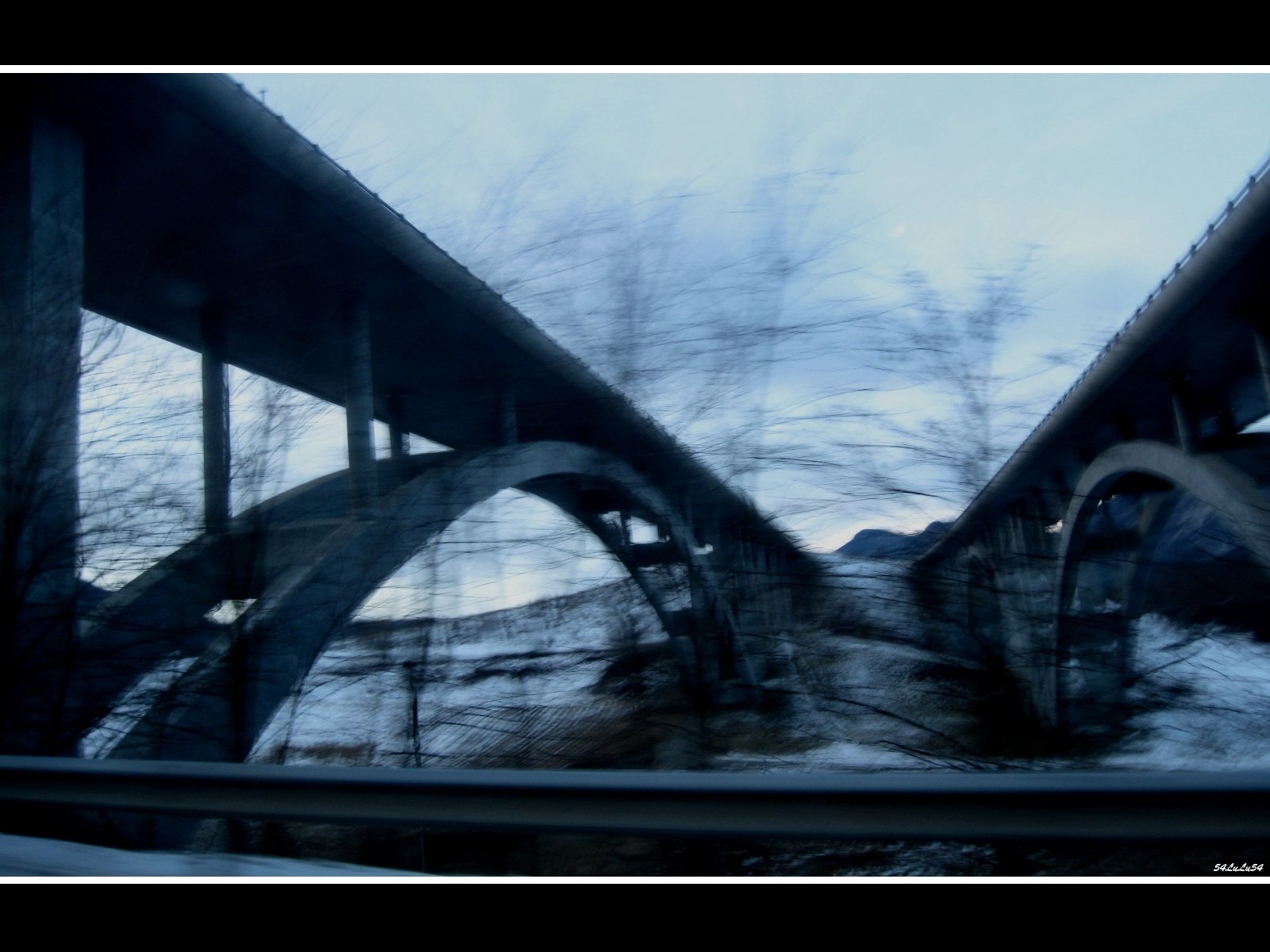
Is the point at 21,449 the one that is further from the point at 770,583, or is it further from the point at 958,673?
the point at 958,673

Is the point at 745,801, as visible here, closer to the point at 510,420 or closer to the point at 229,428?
the point at 510,420

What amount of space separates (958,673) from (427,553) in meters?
2.57

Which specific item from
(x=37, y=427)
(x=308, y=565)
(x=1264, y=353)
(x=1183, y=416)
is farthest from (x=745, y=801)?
(x=37, y=427)

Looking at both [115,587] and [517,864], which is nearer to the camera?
[517,864]

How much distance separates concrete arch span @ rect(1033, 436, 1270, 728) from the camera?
3.51 meters

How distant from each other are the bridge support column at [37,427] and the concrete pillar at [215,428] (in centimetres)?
83

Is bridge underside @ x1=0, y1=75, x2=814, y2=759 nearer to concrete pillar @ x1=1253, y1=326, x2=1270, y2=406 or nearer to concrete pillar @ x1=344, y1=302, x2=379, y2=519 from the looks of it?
concrete pillar @ x1=344, y1=302, x2=379, y2=519

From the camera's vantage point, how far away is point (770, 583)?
4.03 metres

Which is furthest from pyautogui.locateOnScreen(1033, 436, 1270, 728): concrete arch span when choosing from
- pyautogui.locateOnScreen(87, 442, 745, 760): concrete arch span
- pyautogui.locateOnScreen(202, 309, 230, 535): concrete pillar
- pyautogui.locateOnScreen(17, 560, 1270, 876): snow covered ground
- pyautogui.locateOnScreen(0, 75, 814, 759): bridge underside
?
pyautogui.locateOnScreen(202, 309, 230, 535): concrete pillar

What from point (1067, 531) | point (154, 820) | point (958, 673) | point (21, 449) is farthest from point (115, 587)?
point (1067, 531)

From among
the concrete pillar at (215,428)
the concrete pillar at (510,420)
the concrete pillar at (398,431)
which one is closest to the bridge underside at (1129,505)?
the concrete pillar at (510,420)

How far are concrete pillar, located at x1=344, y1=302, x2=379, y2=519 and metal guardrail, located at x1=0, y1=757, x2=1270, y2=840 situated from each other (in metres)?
2.04

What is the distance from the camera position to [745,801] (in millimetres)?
2564

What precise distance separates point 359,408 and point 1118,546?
4.05 meters
